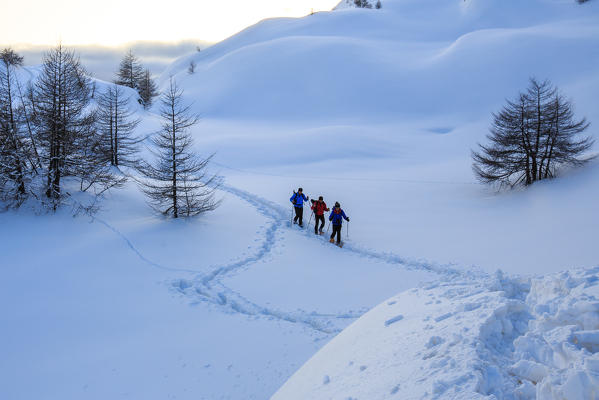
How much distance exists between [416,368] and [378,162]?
29.6 metres

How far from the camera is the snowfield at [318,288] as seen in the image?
160 inches

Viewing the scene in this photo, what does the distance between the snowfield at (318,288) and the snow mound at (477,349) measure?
21mm

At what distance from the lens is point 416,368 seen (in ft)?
13.1

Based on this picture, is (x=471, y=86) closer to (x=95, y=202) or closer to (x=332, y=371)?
(x=95, y=202)

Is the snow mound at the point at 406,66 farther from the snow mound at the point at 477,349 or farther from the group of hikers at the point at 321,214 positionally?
the snow mound at the point at 477,349

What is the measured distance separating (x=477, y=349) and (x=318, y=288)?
7.31m

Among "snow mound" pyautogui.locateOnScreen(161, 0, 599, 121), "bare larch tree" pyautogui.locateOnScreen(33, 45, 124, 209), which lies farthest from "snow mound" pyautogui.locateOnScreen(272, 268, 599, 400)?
"snow mound" pyautogui.locateOnScreen(161, 0, 599, 121)

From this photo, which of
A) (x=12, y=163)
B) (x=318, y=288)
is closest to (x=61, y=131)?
(x=12, y=163)

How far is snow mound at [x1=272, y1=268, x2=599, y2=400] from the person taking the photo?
132 inches

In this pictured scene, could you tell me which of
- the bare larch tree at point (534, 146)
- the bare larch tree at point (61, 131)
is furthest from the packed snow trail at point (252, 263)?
the bare larch tree at point (534, 146)

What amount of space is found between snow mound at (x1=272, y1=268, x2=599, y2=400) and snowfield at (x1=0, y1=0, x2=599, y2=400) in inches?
0.8

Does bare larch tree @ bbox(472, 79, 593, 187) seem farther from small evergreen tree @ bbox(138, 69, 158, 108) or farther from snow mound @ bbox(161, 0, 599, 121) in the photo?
small evergreen tree @ bbox(138, 69, 158, 108)

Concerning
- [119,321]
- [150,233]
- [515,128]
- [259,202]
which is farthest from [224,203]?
[515,128]

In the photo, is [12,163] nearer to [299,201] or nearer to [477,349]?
[299,201]
